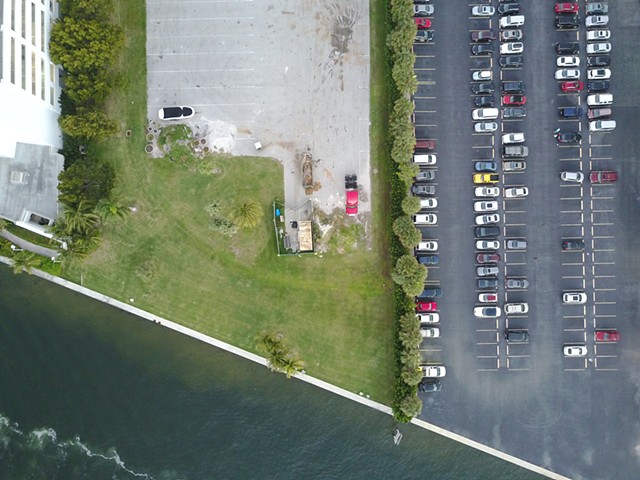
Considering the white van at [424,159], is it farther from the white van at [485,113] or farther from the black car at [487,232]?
the black car at [487,232]

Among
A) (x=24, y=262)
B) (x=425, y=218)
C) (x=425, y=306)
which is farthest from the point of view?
(x=425, y=218)

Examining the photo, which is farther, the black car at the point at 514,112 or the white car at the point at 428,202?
the black car at the point at 514,112

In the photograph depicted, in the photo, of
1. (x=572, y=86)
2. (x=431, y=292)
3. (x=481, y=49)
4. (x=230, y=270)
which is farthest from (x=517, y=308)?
(x=230, y=270)

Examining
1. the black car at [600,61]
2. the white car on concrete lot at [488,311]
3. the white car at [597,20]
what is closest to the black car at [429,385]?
the white car on concrete lot at [488,311]

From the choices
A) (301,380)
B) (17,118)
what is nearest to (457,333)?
(301,380)

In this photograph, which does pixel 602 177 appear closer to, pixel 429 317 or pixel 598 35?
pixel 598 35
